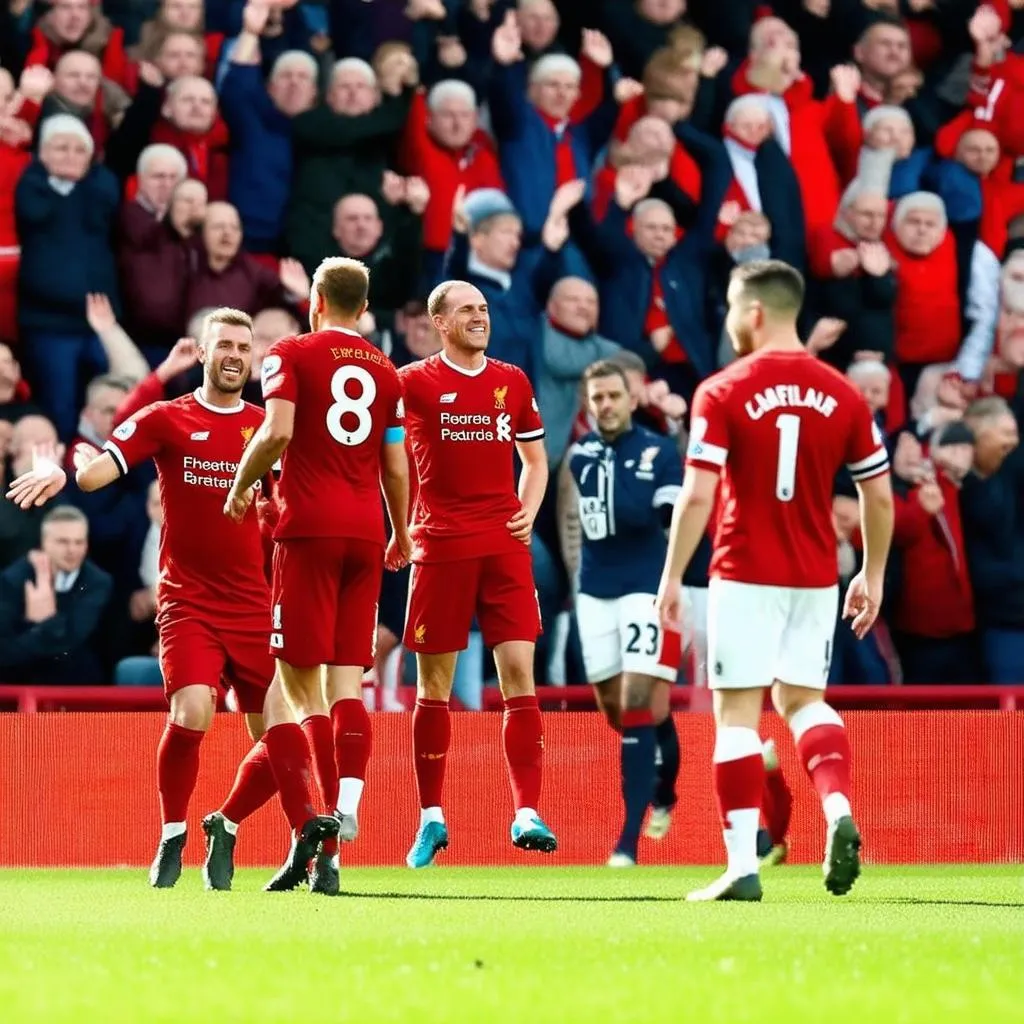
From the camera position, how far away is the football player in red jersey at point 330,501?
8828 mm

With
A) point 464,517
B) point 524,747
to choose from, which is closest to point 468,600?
point 464,517

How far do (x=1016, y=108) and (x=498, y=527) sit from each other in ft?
24.4

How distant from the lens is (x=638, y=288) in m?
14.2

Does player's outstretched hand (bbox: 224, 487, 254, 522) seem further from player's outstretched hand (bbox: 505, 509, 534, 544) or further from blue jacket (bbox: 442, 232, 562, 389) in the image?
blue jacket (bbox: 442, 232, 562, 389)

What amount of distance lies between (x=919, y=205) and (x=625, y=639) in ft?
16.3

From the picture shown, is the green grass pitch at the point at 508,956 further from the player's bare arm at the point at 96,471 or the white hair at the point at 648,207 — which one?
the white hair at the point at 648,207

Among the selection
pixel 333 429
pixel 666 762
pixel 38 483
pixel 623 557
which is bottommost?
pixel 666 762

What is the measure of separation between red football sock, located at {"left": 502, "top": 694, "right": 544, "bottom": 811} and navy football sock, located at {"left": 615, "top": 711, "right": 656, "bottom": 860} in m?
1.27

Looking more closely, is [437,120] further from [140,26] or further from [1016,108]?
[1016,108]

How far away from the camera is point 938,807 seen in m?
12.2

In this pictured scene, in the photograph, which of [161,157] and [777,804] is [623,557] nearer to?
[777,804]

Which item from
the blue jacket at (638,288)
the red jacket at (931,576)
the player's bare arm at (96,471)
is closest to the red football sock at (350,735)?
the player's bare arm at (96,471)

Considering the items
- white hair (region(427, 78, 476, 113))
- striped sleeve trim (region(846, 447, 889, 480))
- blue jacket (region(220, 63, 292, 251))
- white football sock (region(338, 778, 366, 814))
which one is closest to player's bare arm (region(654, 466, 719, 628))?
striped sleeve trim (region(846, 447, 889, 480))

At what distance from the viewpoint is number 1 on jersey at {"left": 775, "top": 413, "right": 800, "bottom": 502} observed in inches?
310
